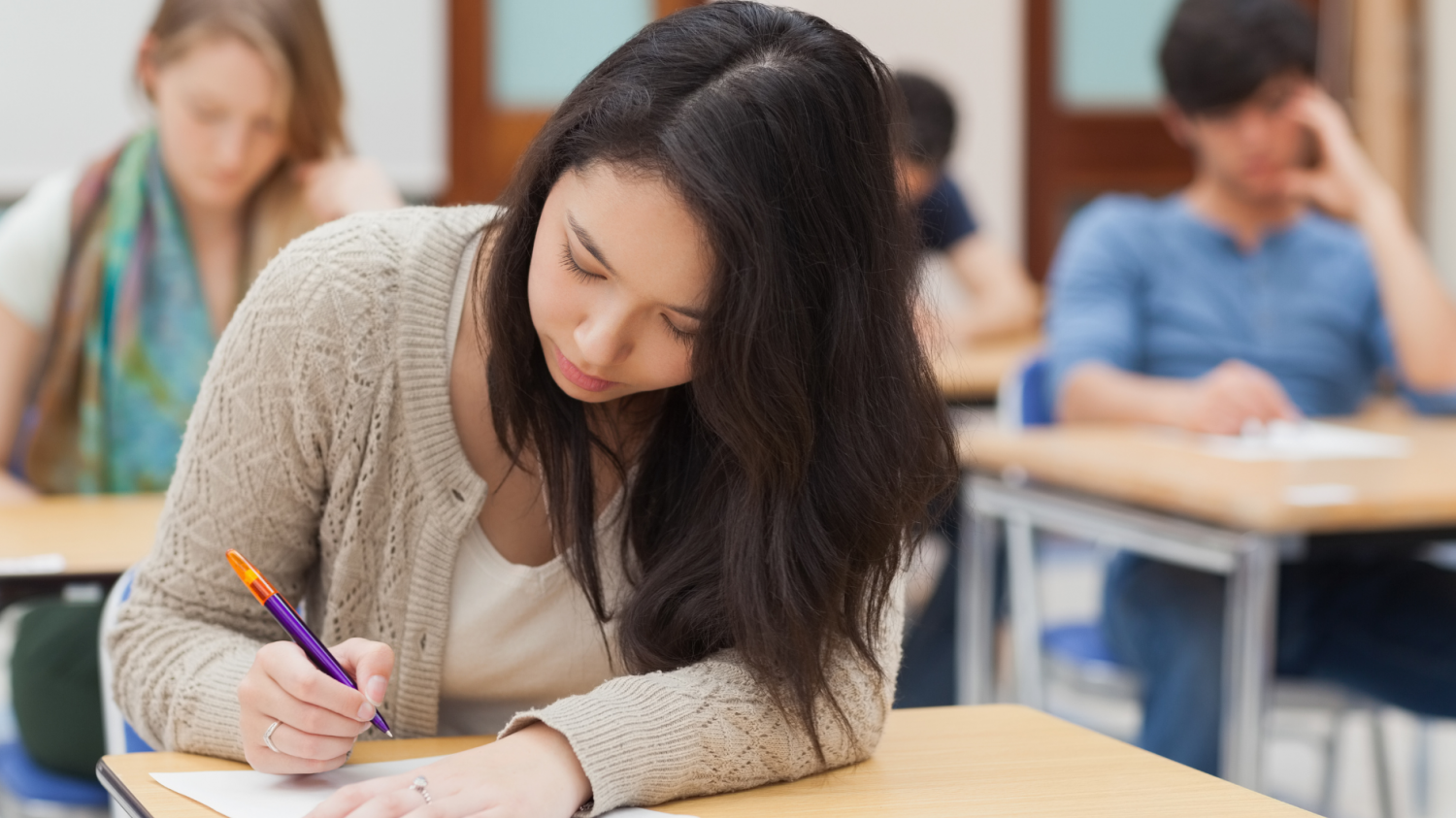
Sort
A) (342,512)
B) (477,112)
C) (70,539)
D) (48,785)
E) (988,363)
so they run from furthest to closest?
(477,112), (988,363), (70,539), (48,785), (342,512)

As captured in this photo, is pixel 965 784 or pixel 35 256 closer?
pixel 965 784

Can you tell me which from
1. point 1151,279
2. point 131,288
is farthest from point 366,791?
point 1151,279

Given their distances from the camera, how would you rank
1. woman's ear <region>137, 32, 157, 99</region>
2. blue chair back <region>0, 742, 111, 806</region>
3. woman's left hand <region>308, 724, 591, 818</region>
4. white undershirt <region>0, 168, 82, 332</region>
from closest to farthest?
woman's left hand <region>308, 724, 591, 818</region> < blue chair back <region>0, 742, 111, 806</region> < white undershirt <region>0, 168, 82, 332</region> < woman's ear <region>137, 32, 157, 99</region>

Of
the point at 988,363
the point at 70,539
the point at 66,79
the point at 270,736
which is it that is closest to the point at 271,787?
the point at 270,736

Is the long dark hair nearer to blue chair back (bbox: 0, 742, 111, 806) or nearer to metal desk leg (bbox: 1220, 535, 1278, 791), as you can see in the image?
blue chair back (bbox: 0, 742, 111, 806)

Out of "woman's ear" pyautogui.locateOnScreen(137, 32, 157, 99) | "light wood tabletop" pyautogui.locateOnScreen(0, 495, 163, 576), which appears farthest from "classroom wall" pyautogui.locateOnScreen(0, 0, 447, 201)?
"light wood tabletop" pyautogui.locateOnScreen(0, 495, 163, 576)

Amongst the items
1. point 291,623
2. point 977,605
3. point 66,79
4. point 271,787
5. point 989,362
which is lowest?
point 977,605

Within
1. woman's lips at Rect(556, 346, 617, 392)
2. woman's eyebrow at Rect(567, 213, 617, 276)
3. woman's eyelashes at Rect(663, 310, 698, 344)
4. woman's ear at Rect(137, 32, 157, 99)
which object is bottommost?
woman's lips at Rect(556, 346, 617, 392)

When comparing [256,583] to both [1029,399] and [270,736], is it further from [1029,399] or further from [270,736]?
[1029,399]

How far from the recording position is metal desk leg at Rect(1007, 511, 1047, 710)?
7.95 feet

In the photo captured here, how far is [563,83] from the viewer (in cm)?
497

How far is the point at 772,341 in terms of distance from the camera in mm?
1002

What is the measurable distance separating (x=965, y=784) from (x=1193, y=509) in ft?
3.54

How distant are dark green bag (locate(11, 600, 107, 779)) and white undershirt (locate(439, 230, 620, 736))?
25.9 inches
